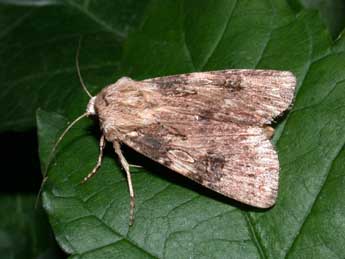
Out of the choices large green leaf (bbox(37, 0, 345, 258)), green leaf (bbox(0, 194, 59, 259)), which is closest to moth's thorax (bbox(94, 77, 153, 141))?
large green leaf (bbox(37, 0, 345, 258))

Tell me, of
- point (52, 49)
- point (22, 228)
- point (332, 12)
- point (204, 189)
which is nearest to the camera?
point (204, 189)

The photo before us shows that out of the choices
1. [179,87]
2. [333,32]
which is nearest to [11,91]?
[179,87]

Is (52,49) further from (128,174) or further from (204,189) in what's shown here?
(204,189)

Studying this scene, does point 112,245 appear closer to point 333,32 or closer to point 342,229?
point 342,229

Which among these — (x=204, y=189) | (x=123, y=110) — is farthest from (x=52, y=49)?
(x=204, y=189)

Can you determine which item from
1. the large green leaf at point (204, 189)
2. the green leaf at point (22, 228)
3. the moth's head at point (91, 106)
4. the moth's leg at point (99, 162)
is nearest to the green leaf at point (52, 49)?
the moth's head at point (91, 106)

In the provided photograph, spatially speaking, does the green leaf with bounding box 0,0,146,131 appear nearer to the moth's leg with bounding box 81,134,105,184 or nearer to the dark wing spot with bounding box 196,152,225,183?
the moth's leg with bounding box 81,134,105,184
